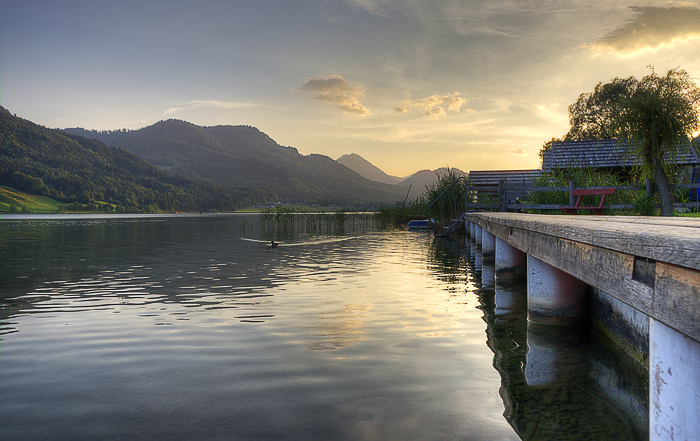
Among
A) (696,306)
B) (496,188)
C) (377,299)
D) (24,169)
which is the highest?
(24,169)

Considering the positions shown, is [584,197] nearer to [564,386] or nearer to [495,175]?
[564,386]

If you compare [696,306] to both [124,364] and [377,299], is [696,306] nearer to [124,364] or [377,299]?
[124,364]

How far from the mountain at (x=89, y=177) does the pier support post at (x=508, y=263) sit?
144m

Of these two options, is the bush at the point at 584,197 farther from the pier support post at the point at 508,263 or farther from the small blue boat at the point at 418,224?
the small blue boat at the point at 418,224

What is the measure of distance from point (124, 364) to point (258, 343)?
1.61m

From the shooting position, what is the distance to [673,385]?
7.10ft

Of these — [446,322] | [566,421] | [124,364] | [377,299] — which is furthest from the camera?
[377,299]

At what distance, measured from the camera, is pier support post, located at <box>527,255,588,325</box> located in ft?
→ 19.5

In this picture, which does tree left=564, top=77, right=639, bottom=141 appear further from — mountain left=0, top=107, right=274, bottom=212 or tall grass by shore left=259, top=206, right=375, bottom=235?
mountain left=0, top=107, right=274, bottom=212

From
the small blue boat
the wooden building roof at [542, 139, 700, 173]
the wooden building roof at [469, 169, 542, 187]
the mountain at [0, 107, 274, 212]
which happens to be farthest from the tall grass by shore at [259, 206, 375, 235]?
the mountain at [0, 107, 274, 212]

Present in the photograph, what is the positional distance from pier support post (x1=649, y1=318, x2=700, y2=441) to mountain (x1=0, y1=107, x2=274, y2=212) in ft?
491

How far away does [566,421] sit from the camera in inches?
138

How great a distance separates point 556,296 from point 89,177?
563 feet

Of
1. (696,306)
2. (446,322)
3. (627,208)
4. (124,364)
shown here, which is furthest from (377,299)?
(627,208)
